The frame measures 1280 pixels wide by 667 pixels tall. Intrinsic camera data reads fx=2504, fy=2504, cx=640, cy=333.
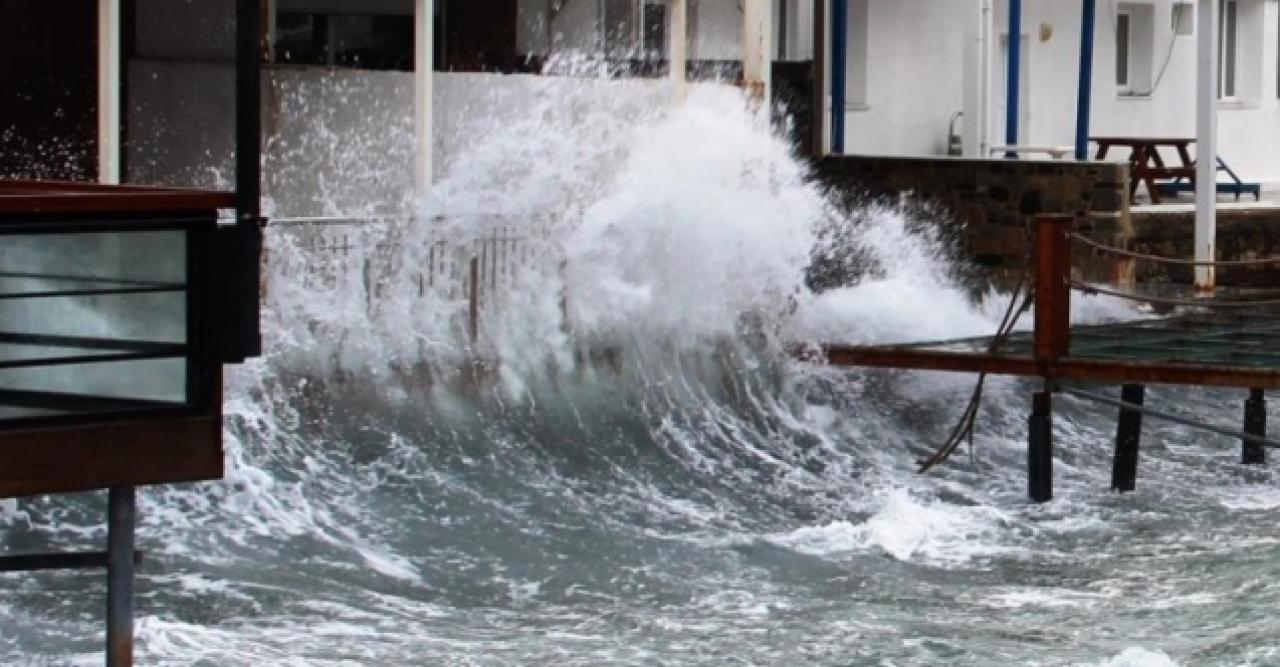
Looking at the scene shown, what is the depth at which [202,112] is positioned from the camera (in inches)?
673

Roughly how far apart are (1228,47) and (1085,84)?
273 inches

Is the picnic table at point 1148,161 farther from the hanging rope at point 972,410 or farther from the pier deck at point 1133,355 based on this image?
the hanging rope at point 972,410

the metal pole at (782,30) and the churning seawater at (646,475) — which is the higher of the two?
the metal pole at (782,30)

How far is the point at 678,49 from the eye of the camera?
61.8ft

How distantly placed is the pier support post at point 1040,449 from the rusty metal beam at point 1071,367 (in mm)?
195

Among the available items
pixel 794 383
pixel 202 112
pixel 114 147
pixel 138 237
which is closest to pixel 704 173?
pixel 794 383

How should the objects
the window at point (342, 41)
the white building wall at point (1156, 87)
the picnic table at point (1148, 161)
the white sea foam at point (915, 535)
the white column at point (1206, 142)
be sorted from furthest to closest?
the white building wall at point (1156, 87), the picnic table at point (1148, 161), the white column at point (1206, 142), the window at point (342, 41), the white sea foam at point (915, 535)

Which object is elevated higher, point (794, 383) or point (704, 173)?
point (704, 173)

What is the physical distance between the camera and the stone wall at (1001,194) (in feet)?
71.2

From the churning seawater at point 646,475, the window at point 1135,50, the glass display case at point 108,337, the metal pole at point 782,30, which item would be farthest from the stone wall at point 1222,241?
the glass display case at point 108,337

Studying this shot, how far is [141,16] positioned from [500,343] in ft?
11.3

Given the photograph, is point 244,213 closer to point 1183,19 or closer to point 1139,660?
point 1139,660

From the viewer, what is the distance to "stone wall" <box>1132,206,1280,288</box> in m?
23.1

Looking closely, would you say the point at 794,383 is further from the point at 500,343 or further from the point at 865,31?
the point at 865,31
